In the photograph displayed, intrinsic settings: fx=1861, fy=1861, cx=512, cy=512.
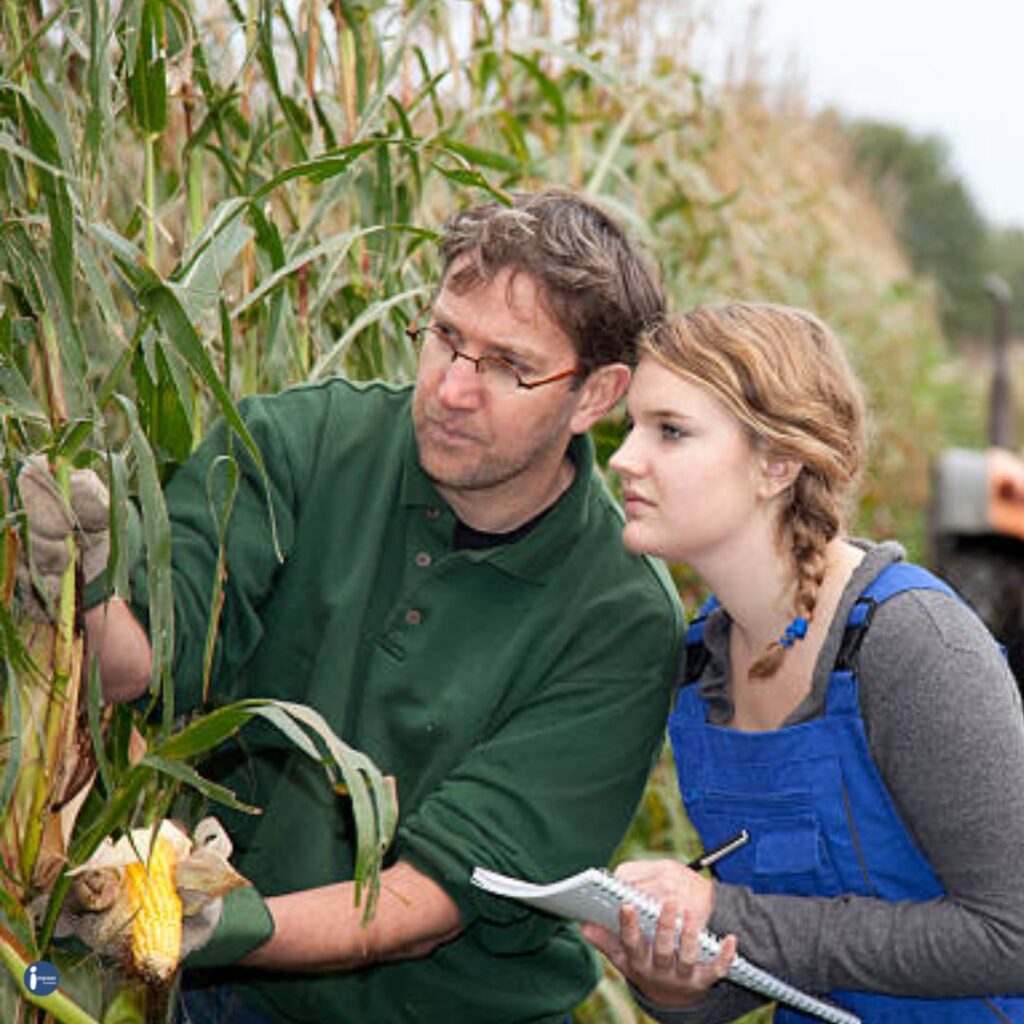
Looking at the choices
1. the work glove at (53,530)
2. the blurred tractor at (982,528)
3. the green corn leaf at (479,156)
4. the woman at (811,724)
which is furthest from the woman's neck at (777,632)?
the blurred tractor at (982,528)

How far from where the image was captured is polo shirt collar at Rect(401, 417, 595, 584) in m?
2.17

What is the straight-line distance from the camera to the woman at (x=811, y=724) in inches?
69.4

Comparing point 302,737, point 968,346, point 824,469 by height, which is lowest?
point 968,346

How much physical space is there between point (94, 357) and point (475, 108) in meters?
0.79

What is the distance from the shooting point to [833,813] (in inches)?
72.4

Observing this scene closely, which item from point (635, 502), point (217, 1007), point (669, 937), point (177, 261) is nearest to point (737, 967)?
point (669, 937)

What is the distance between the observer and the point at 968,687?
1752mm

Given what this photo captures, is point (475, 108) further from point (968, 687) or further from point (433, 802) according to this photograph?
point (968, 687)

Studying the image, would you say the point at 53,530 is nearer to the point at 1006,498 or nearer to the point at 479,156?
the point at 479,156

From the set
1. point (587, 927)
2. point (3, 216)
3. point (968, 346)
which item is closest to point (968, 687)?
point (587, 927)

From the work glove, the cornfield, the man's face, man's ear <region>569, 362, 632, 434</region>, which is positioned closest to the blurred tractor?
the cornfield

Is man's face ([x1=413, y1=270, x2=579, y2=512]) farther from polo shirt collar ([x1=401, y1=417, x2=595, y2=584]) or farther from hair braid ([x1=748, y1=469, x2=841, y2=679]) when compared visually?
Answer: hair braid ([x1=748, y1=469, x2=841, y2=679])

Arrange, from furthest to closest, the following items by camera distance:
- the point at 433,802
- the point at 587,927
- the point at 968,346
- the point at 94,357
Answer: the point at 968,346, the point at 94,357, the point at 433,802, the point at 587,927

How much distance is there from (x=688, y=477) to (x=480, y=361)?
0.32 metres
